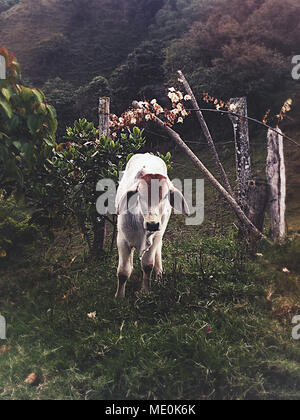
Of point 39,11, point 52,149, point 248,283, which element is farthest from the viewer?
point 39,11

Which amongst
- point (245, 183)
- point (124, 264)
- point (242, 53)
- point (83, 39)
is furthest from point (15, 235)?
point (242, 53)

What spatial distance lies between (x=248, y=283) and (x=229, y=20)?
4.30 meters

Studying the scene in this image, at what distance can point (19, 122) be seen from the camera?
116 inches

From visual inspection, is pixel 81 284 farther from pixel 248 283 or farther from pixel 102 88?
pixel 102 88

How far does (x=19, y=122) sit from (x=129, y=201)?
44.8 inches

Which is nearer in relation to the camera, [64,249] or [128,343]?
[128,343]

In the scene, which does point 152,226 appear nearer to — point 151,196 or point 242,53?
point 151,196

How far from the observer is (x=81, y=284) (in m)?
3.28

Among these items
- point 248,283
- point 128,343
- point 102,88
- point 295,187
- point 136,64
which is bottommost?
point 128,343

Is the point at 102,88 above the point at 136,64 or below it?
below

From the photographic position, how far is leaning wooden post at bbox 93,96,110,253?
12.8 ft

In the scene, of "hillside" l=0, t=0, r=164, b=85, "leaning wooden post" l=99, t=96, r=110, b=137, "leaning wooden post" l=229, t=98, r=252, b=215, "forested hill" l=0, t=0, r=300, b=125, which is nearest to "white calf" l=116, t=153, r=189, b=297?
"leaning wooden post" l=99, t=96, r=110, b=137
